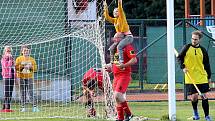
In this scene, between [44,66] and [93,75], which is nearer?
[93,75]

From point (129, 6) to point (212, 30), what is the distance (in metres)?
19.4

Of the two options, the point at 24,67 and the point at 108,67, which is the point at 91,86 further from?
the point at 24,67

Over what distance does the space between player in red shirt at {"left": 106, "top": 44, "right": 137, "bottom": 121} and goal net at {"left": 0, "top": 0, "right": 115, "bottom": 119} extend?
382 centimetres

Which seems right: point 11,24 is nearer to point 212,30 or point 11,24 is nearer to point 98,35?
point 98,35

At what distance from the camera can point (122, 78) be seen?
533 inches

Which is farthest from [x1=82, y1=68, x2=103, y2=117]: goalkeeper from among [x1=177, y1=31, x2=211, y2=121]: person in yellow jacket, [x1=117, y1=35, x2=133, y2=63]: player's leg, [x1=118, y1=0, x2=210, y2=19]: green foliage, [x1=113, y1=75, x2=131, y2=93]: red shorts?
[x1=118, y1=0, x2=210, y2=19]: green foliage

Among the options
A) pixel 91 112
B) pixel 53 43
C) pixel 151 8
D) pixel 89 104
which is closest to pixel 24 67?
pixel 53 43

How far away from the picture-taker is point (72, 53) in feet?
65.4

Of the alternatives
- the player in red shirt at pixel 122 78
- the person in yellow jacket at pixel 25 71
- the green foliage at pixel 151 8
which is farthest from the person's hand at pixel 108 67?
the green foliage at pixel 151 8

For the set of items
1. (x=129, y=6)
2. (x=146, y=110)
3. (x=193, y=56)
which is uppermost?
(x=129, y=6)

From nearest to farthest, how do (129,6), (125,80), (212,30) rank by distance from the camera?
(125,80), (212,30), (129,6)

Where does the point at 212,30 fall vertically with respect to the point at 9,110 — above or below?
above

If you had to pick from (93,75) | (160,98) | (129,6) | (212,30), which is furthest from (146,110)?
(129,6)

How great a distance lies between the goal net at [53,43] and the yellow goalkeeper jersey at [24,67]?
0.37 metres
